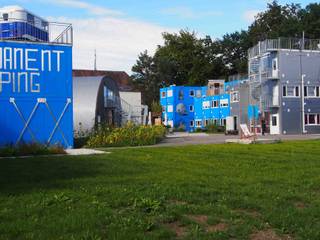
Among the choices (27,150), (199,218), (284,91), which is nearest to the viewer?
(199,218)

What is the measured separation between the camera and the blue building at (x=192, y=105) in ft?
279

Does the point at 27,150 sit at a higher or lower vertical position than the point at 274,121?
lower

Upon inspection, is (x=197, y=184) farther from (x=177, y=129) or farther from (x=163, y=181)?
(x=177, y=129)

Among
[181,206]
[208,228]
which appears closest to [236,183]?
[181,206]

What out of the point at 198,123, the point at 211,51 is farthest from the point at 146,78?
the point at 198,123

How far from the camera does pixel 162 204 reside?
915 cm

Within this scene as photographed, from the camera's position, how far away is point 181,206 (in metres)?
8.99

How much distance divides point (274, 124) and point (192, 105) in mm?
36329

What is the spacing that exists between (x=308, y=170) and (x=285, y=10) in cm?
9013

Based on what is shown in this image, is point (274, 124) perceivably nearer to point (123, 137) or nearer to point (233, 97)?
point (233, 97)

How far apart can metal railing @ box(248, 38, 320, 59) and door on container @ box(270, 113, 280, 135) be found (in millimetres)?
7555

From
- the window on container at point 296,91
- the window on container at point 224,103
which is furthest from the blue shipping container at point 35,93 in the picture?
the window on container at point 224,103

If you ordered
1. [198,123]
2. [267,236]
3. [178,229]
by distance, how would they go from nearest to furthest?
[267,236]
[178,229]
[198,123]

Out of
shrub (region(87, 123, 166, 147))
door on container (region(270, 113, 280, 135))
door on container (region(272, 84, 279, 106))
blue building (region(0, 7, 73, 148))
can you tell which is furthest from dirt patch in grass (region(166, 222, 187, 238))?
door on container (region(272, 84, 279, 106))
